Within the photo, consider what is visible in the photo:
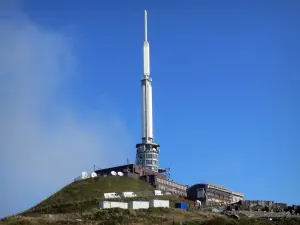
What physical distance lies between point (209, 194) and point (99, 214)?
248 feet

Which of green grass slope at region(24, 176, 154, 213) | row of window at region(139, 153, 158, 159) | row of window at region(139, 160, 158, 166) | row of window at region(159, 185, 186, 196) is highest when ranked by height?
row of window at region(139, 153, 158, 159)

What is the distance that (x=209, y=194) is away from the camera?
159m

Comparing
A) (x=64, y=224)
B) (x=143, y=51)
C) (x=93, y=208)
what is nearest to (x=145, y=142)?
(x=143, y=51)

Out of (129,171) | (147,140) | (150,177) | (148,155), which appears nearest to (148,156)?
(148,155)

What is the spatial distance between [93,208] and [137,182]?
46.3m

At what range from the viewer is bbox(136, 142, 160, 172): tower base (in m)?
186

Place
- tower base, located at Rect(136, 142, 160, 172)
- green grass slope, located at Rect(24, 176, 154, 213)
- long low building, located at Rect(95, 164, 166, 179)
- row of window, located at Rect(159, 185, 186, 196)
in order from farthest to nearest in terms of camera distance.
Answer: tower base, located at Rect(136, 142, 160, 172)
row of window, located at Rect(159, 185, 186, 196)
long low building, located at Rect(95, 164, 166, 179)
green grass slope, located at Rect(24, 176, 154, 213)

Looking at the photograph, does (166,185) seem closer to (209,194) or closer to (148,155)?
(209,194)

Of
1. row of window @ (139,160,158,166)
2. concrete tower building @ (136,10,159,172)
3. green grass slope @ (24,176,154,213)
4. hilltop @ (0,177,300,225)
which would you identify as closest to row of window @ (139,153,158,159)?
concrete tower building @ (136,10,159,172)

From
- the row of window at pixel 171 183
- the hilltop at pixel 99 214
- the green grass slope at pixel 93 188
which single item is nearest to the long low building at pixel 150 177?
the row of window at pixel 171 183

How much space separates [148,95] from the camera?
190125mm

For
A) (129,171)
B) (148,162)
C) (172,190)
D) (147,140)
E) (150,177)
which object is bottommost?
(172,190)

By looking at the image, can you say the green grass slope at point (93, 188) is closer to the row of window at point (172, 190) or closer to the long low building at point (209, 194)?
the row of window at point (172, 190)

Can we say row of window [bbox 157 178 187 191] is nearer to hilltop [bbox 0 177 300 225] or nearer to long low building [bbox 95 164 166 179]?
long low building [bbox 95 164 166 179]
